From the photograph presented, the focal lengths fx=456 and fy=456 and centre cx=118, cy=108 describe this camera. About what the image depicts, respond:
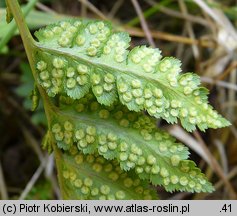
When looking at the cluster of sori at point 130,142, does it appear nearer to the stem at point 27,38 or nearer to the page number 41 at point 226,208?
the stem at point 27,38

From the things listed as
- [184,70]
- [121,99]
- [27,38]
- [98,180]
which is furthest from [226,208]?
[184,70]

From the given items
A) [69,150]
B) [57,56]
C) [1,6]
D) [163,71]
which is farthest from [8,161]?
[163,71]

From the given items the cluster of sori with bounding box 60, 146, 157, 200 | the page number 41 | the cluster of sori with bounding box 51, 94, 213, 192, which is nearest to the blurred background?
the page number 41

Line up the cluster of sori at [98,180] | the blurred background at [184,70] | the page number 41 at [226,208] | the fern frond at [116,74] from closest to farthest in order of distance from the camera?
the fern frond at [116,74]
the cluster of sori at [98,180]
the page number 41 at [226,208]
the blurred background at [184,70]

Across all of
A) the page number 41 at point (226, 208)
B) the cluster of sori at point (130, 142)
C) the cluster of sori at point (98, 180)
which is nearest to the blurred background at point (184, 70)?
the page number 41 at point (226, 208)

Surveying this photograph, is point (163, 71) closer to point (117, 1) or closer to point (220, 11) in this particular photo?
point (220, 11)

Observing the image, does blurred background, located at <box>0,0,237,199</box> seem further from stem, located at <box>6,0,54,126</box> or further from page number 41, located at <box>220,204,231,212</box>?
stem, located at <box>6,0,54,126</box>
